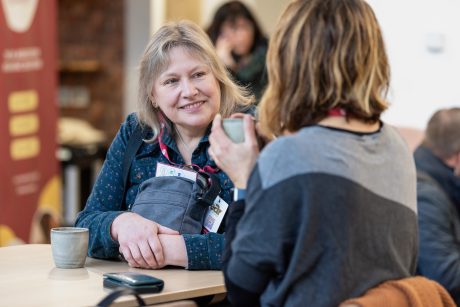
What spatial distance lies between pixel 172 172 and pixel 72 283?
1.55 ft

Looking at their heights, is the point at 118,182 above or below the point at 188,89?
below

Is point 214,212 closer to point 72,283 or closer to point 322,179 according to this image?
point 72,283

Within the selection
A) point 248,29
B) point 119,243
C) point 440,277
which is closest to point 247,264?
point 119,243

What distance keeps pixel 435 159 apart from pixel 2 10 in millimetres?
2150

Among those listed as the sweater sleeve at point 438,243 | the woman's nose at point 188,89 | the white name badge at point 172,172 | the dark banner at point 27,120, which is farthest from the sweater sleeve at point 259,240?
the dark banner at point 27,120

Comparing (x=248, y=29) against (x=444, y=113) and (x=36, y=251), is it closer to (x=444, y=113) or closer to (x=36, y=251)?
(x=444, y=113)

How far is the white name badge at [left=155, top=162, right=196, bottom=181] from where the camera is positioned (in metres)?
2.49

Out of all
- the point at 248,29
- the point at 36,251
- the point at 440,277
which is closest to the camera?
the point at 36,251

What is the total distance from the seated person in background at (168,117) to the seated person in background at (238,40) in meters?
2.65

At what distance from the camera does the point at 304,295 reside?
187 centimetres

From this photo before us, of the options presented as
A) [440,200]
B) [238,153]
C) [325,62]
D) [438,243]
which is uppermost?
[325,62]

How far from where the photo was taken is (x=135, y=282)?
2.11 metres

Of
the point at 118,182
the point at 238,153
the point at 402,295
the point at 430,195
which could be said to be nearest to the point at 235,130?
the point at 238,153

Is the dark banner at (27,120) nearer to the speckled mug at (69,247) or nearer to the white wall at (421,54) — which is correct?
the white wall at (421,54)
